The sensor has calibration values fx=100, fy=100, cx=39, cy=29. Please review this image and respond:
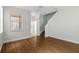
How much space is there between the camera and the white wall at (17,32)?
209 cm

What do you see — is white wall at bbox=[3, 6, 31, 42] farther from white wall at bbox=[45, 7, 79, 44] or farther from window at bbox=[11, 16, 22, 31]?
white wall at bbox=[45, 7, 79, 44]

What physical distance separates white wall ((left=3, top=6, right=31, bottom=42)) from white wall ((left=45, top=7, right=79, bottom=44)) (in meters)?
0.45

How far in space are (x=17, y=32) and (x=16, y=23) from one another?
0.20m

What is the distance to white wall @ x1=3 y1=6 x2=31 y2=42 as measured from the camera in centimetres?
209

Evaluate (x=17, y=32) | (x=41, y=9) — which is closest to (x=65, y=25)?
(x=41, y=9)

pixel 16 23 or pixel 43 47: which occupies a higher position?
pixel 16 23

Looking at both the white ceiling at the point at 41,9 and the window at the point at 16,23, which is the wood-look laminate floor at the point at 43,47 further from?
the white ceiling at the point at 41,9

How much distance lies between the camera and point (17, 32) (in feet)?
7.12

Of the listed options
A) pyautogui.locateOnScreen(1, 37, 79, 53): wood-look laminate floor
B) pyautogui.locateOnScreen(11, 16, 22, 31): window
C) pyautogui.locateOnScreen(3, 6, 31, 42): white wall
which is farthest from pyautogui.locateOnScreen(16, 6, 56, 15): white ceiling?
pyautogui.locateOnScreen(1, 37, 79, 53): wood-look laminate floor

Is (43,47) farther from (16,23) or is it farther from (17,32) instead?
(16,23)

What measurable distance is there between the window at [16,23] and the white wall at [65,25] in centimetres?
60

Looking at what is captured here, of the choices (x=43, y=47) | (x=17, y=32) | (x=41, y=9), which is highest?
(x=41, y=9)
